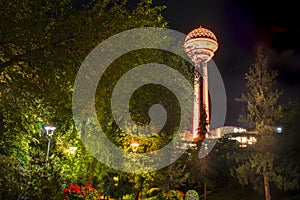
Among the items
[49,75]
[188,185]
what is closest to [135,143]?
[49,75]

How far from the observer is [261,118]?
28172mm

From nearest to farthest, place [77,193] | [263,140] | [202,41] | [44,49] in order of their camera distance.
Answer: [44,49], [77,193], [263,140], [202,41]

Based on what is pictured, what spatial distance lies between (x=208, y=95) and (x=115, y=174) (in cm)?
5472

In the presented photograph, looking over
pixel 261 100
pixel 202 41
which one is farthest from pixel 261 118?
pixel 202 41

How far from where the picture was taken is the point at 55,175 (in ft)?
38.8

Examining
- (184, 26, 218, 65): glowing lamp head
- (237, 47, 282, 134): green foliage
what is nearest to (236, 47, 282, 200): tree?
(237, 47, 282, 134): green foliage

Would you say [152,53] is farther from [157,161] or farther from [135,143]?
[157,161]

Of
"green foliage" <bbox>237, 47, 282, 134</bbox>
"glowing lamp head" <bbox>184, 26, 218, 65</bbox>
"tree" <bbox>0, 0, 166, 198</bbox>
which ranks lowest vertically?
"tree" <bbox>0, 0, 166, 198</bbox>

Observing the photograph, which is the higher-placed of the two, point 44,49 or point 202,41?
point 202,41

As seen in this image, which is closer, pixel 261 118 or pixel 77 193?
pixel 77 193

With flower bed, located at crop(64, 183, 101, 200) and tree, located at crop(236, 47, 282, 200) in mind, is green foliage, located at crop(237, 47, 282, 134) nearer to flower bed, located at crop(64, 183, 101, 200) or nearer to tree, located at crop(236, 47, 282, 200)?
tree, located at crop(236, 47, 282, 200)

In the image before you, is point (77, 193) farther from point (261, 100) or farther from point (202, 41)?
point (202, 41)

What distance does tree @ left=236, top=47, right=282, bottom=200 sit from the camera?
2669 cm

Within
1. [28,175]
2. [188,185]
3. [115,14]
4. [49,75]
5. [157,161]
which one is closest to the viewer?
[49,75]
